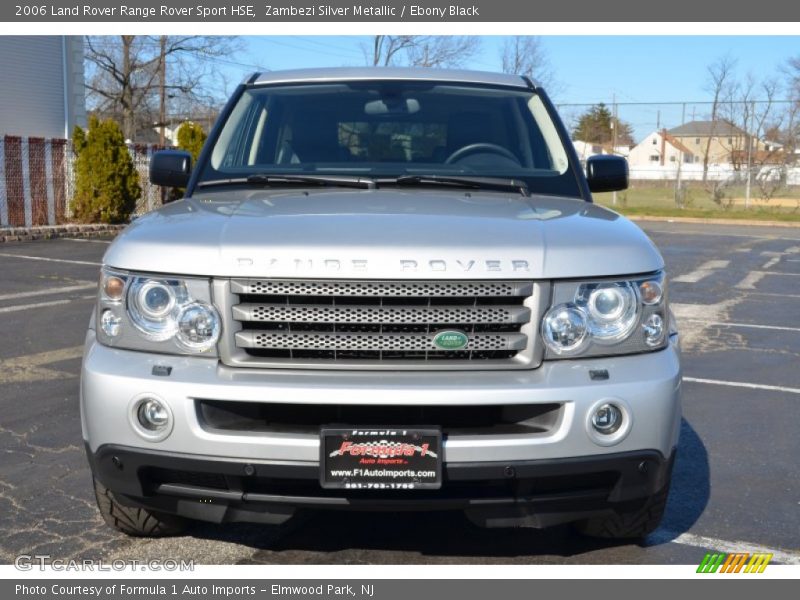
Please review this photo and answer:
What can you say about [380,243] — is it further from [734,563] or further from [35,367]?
[35,367]

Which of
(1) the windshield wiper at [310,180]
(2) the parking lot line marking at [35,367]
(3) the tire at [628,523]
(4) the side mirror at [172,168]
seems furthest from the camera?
(2) the parking lot line marking at [35,367]

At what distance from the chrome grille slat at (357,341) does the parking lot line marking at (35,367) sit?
391cm

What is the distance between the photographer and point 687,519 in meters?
3.95

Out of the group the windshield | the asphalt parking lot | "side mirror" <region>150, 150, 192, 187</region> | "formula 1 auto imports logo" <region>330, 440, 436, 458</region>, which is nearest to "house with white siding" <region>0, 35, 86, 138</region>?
the asphalt parking lot

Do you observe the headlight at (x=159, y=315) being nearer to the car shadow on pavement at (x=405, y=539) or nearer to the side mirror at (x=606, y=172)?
the car shadow on pavement at (x=405, y=539)

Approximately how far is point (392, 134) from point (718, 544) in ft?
7.71

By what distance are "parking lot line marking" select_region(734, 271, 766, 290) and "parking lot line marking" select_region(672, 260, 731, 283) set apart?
1.84ft

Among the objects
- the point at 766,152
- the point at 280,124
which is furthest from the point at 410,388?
the point at 766,152

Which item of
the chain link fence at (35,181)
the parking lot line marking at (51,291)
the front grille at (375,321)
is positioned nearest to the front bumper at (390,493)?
the front grille at (375,321)

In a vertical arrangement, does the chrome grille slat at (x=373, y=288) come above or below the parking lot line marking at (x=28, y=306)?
above

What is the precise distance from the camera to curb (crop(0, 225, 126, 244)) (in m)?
16.5

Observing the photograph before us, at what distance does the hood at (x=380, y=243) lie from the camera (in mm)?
2885

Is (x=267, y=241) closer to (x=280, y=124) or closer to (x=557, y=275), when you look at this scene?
(x=557, y=275)

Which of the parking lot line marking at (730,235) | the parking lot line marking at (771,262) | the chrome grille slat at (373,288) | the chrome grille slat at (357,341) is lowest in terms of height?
the parking lot line marking at (730,235)
